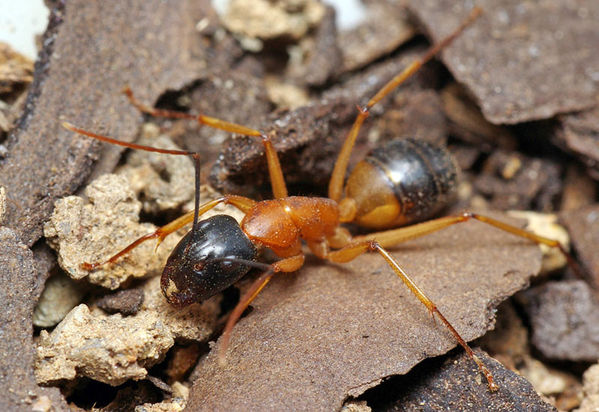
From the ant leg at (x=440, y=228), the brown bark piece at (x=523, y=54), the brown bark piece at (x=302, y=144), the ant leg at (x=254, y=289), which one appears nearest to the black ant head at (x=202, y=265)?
the ant leg at (x=254, y=289)

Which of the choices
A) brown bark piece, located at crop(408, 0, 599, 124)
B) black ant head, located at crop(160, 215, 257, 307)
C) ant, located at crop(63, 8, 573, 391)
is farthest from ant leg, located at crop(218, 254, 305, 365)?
brown bark piece, located at crop(408, 0, 599, 124)

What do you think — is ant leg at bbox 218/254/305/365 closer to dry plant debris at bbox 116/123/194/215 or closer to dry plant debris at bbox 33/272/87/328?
dry plant debris at bbox 116/123/194/215

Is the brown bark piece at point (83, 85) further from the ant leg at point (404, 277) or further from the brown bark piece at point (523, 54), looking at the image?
the brown bark piece at point (523, 54)

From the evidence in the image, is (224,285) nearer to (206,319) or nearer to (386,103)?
(206,319)

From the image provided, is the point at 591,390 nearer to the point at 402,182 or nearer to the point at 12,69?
the point at 402,182

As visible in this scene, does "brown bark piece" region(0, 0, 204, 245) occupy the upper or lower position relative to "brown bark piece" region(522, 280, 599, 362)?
upper

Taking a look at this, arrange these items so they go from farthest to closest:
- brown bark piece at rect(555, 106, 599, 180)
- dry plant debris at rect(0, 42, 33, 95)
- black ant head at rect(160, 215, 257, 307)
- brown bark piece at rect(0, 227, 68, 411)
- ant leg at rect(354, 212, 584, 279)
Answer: brown bark piece at rect(555, 106, 599, 180), ant leg at rect(354, 212, 584, 279), dry plant debris at rect(0, 42, 33, 95), black ant head at rect(160, 215, 257, 307), brown bark piece at rect(0, 227, 68, 411)
